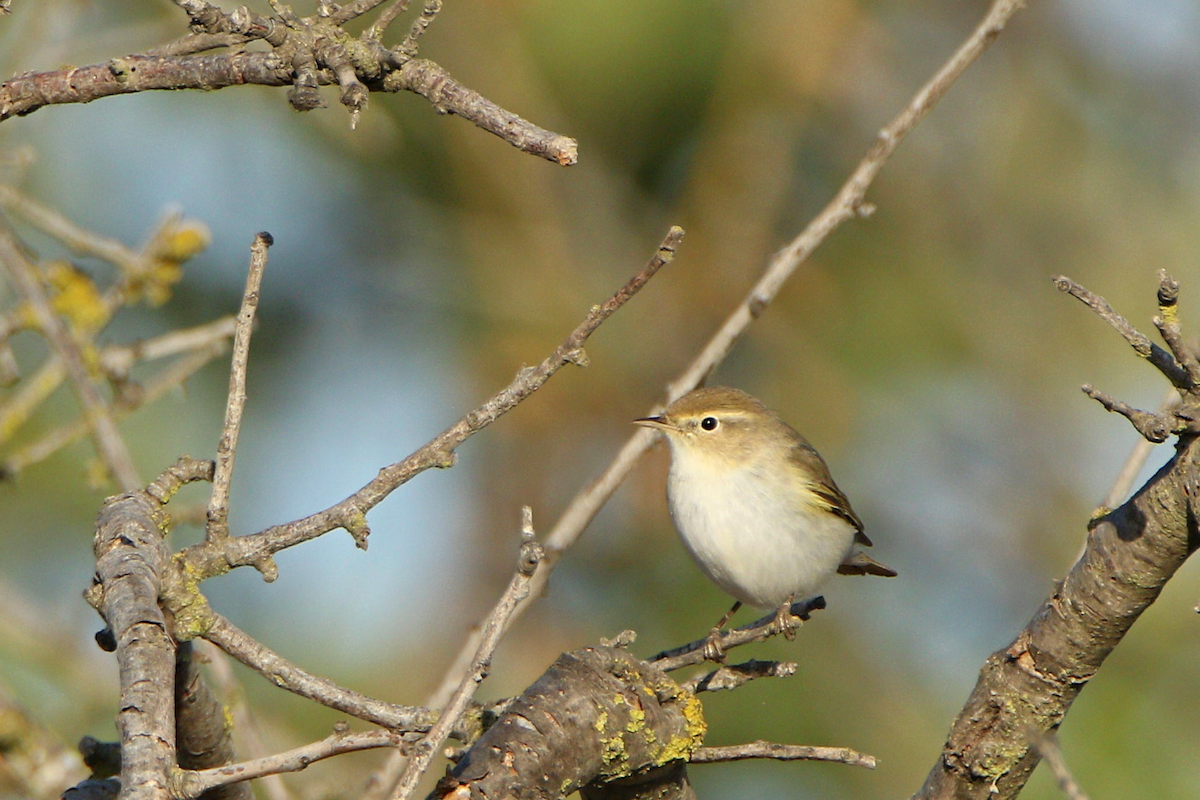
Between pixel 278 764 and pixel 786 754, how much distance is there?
1.16 metres

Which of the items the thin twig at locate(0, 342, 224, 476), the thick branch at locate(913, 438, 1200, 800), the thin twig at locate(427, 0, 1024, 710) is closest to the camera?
the thick branch at locate(913, 438, 1200, 800)

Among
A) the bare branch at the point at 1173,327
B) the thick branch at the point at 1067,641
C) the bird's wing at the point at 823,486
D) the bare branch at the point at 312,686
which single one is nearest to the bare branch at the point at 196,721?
the bare branch at the point at 312,686

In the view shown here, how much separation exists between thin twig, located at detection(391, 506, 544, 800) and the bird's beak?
96.6 inches

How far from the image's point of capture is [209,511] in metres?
1.99

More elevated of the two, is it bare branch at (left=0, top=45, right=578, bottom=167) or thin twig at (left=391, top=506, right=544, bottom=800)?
bare branch at (left=0, top=45, right=578, bottom=167)

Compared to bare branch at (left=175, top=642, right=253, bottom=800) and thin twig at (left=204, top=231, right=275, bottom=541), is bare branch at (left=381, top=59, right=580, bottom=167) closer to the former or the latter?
thin twig at (left=204, top=231, right=275, bottom=541)

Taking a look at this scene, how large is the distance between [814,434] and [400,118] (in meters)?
3.47

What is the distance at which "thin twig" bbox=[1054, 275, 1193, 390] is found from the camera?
1.84 meters

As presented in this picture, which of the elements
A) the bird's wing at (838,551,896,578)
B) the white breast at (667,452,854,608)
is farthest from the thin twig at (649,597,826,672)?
the bird's wing at (838,551,896,578)

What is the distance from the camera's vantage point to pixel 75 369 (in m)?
2.89

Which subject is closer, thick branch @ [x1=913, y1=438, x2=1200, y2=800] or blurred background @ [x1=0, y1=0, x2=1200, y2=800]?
thick branch @ [x1=913, y1=438, x2=1200, y2=800]

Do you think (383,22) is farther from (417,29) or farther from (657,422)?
(657,422)

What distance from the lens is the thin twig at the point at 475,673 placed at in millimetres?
1619

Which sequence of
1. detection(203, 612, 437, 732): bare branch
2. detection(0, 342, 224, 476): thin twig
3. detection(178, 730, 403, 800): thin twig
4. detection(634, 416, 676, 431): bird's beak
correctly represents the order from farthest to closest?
1. detection(634, 416, 676, 431): bird's beak
2. detection(0, 342, 224, 476): thin twig
3. detection(203, 612, 437, 732): bare branch
4. detection(178, 730, 403, 800): thin twig
